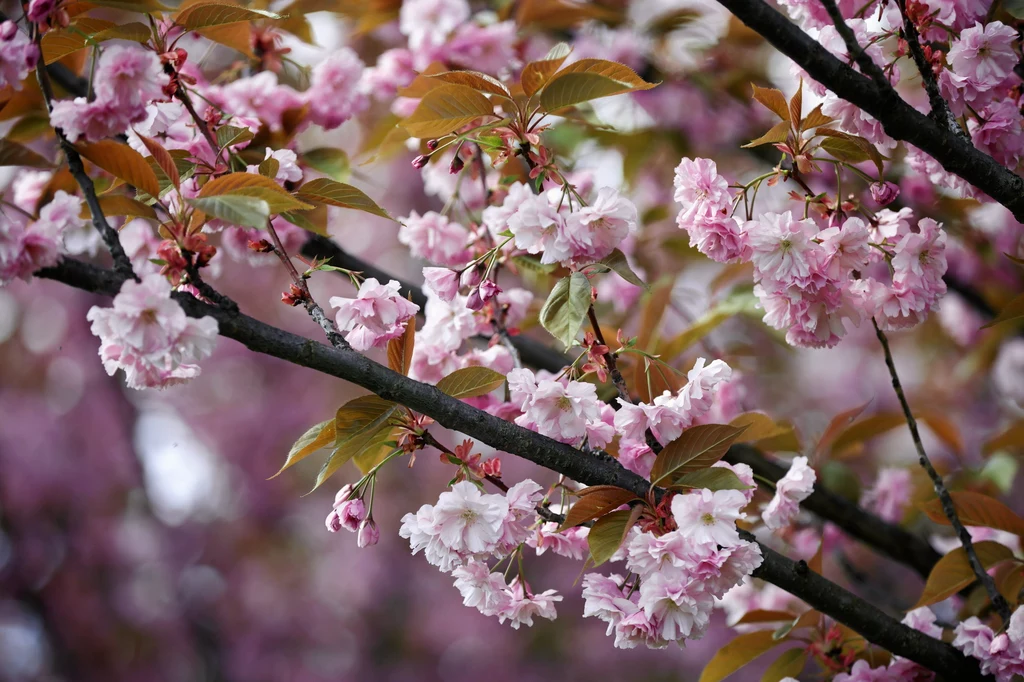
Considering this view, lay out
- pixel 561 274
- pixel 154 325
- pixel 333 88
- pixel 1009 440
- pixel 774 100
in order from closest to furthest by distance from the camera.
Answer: pixel 154 325 < pixel 774 100 < pixel 561 274 < pixel 333 88 < pixel 1009 440

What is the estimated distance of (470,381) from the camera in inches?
32.1

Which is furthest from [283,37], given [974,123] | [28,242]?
[974,123]

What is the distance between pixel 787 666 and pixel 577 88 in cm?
80

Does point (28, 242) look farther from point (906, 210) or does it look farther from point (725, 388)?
point (725, 388)

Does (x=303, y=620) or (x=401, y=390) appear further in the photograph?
(x=303, y=620)

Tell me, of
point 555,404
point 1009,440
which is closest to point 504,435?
point 555,404

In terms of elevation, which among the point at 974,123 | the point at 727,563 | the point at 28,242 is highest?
the point at 974,123

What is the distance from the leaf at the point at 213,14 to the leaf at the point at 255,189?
0.25m

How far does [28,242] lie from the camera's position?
0.68 m

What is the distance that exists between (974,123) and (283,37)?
1.20m

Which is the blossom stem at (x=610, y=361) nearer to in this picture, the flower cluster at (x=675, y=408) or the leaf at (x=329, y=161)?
the flower cluster at (x=675, y=408)

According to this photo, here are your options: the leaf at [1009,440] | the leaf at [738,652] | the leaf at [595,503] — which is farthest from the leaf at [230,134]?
the leaf at [1009,440]

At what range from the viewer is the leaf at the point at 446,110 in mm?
820

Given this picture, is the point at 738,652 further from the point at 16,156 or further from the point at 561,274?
the point at 16,156
